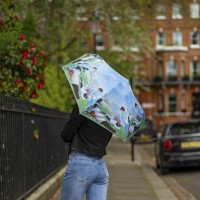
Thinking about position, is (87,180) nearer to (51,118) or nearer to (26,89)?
(26,89)

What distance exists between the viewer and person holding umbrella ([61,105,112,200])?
5664mm

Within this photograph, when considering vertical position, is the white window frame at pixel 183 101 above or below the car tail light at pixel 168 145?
below

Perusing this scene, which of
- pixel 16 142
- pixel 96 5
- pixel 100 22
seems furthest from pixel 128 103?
pixel 100 22

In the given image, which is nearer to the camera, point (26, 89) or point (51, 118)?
point (26, 89)

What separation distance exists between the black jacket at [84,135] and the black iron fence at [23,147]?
209 centimetres

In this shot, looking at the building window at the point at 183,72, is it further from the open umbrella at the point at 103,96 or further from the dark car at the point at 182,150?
the open umbrella at the point at 103,96

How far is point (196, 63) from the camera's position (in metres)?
72.9

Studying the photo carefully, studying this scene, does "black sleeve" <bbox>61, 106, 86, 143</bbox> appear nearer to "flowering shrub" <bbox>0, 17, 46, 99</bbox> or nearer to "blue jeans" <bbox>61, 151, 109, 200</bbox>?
"blue jeans" <bbox>61, 151, 109, 200</bbox>

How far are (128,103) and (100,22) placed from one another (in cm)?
2164

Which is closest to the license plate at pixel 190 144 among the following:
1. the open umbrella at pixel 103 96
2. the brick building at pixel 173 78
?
the open umbrella at pixel 103 96

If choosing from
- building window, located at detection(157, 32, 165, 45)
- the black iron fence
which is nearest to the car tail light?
the black iron fence

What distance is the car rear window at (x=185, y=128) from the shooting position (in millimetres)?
17600

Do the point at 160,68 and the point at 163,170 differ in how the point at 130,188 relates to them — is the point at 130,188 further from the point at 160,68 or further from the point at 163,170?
the point at 160,68

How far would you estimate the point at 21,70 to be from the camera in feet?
39.0
